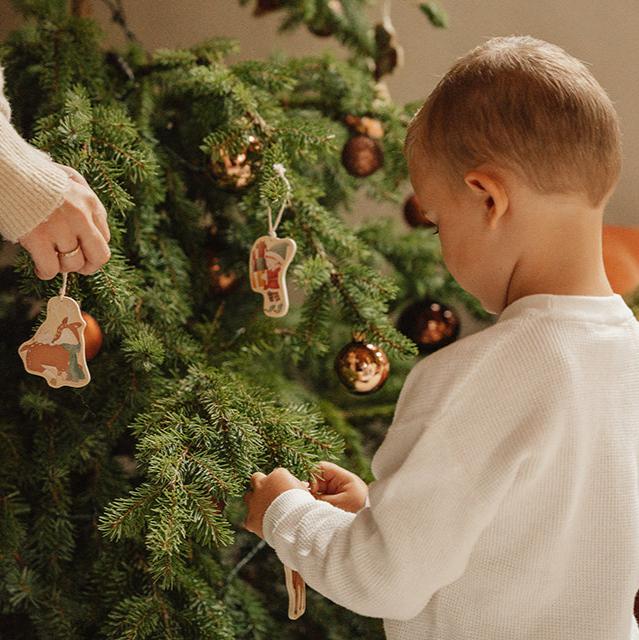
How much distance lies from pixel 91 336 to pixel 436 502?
45cm

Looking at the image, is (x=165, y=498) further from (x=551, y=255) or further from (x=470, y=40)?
(x=470, y=40)

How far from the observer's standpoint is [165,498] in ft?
2.52

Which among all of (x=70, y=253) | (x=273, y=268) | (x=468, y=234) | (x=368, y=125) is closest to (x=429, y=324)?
(x=368, y=125)

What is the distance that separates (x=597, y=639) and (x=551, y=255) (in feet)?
1.17

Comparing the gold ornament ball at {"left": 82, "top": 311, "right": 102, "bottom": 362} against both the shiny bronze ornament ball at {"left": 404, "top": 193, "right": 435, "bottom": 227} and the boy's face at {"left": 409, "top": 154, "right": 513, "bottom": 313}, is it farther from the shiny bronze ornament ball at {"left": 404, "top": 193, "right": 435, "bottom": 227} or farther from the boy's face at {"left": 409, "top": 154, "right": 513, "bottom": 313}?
the shiny bronze ornament ball at {"left": 404, "top": 193, "right": 435, "bottom": 227}

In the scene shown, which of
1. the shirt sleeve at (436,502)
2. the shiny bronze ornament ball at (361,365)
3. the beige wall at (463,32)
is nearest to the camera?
the shirt sleeve at (436,502)

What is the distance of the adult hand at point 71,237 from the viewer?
29.2 inches

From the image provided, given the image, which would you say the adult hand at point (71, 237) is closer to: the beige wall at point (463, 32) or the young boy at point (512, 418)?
the young boy at point (512, 418)

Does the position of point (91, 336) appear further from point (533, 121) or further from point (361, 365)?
point (533, 121)

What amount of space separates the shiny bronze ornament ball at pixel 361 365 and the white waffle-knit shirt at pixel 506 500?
0.27 metres

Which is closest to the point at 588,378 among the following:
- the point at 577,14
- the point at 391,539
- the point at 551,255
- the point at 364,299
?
the point at 551,255

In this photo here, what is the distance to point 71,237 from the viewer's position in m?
0.75

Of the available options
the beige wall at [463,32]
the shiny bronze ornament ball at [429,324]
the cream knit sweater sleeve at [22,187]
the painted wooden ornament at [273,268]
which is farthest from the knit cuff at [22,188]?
the beige wall at [463,32]

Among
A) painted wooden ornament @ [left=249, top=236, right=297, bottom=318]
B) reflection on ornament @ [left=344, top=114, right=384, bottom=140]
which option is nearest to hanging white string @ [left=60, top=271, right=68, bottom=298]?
painted wooden ornament @ [left=249, top=236, right=297, bottom=318]
